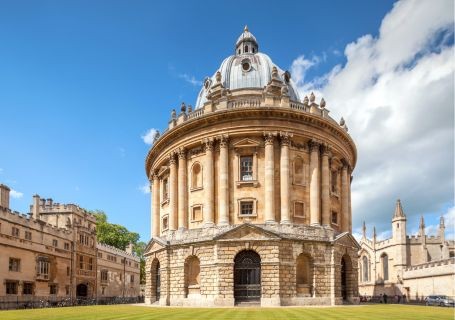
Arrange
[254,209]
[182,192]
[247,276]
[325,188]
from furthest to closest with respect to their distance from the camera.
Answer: [182,192] < [325,188] < [254,209] < [247,276]

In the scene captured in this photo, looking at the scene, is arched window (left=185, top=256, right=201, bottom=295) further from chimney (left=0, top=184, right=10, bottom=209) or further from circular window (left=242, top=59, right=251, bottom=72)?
chimney (left=0, top=184, right=10, bottom=209)

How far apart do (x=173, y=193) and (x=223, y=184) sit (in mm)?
7175

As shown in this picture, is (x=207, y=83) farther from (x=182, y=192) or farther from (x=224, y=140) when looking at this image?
(x=182, y=192)

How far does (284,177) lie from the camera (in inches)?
1703

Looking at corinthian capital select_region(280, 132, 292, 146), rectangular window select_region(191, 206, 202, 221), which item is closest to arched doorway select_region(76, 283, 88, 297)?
rectangular window select_region(191, 206, 202, 221)

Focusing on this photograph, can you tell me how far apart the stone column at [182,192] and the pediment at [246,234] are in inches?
257

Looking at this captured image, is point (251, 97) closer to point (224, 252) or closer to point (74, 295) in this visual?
point (224, 252)

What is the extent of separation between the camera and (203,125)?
151ft

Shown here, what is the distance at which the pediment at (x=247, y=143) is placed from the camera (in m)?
44.3

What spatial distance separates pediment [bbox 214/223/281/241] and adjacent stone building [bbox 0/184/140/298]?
27.5m

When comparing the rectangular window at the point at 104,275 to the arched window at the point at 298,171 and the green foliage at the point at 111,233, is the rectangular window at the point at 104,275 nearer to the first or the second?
the green foliage at the point at 111,233

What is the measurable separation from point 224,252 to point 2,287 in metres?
27.4

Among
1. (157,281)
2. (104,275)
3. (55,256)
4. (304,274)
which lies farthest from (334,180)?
(104,275)

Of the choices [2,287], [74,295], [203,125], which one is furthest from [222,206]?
[74,295]
